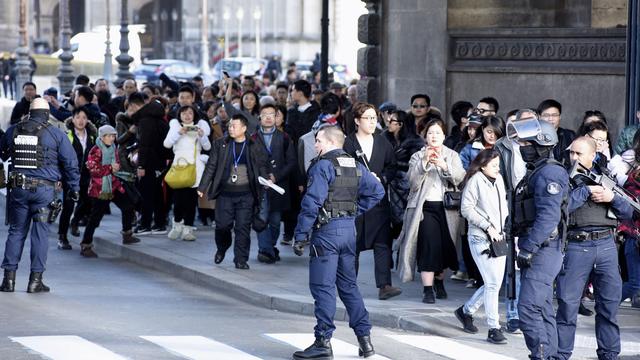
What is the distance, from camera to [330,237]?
11477 millimetres

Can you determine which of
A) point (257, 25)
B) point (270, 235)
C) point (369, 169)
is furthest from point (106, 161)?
point (257, 25)

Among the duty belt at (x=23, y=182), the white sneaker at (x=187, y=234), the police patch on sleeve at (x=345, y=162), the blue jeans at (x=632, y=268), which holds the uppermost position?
the police patch on sleeve at (x=345, y=162)

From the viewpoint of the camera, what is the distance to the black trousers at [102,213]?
59.0 feet

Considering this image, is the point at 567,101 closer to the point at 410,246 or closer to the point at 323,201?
the point at 410,246

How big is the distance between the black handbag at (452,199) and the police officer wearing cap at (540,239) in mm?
2737

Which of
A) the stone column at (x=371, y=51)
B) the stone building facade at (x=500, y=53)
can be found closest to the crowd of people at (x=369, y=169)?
the stone column at (x=371, y=51)

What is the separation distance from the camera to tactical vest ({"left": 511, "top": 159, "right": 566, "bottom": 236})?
10.7 metres

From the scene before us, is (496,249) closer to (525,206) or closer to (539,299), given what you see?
(525,206)

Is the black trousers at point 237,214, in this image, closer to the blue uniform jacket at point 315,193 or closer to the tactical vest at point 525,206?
the blue uniform jacket at point 315,193

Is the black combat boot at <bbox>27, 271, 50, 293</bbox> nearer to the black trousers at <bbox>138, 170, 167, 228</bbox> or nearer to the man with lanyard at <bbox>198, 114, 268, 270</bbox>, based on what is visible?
the man with lanyard at <bbox>198, 114, 268, 270</bbox>

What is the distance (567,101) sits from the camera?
19.7 m

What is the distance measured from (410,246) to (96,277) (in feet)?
13.4

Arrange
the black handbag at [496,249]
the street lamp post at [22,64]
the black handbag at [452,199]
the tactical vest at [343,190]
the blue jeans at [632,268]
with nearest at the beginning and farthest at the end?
Result: 1. the tactical vest at [343,190]
2. the black handbag at [496,249]
3. the black handbag at [452,199]
4. the blue jeans at [632,268]
5. the street lamp post at [22,64]

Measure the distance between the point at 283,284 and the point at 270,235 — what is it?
1.79 meters
